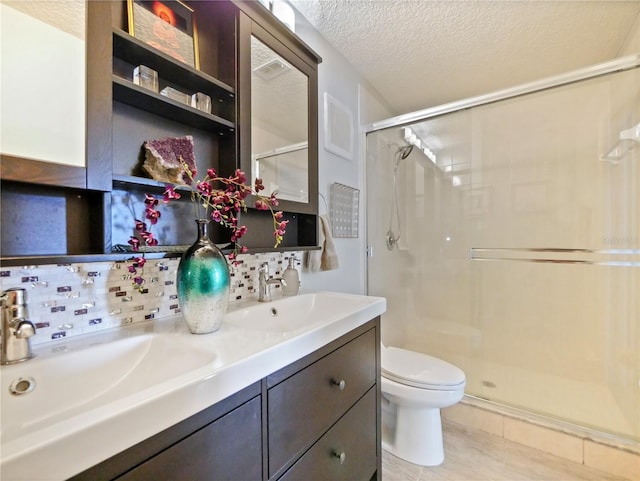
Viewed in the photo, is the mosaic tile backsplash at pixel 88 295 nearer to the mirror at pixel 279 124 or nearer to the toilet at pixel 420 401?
the mirror at pixel 279 124

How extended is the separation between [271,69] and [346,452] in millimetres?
1532

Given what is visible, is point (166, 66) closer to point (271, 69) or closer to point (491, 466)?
point (271, 69)

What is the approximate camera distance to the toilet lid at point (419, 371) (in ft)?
4.72

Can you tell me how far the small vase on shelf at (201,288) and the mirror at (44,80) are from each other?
1.13 feet

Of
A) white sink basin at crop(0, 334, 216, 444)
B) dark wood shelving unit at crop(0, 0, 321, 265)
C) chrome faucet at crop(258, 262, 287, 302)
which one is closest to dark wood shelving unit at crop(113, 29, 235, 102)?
dark wood shelving unit at crop(0, 0, 321, 265)

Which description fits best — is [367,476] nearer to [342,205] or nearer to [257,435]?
[257,435]

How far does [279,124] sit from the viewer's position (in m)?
1.29

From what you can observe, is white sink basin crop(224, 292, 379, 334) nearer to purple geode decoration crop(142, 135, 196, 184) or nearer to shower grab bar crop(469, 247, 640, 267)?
purple geode decoration crop(142, 135, 196, 184)

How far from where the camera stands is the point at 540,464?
149 cm

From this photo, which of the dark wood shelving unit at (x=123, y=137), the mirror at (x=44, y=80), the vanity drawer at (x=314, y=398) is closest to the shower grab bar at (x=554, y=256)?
the vanity drawer at (x=314, y=398)

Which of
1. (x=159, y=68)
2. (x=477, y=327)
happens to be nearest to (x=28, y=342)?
(x=159, y=68)

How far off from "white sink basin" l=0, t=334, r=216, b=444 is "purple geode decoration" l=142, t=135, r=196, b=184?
1.58 feet

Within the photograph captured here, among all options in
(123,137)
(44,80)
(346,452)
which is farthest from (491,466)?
(44,80)

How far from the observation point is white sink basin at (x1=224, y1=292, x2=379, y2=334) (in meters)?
1.02
